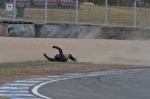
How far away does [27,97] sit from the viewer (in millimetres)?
12625

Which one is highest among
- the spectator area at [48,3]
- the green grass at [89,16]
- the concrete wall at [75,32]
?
the spectator area at [48,3]

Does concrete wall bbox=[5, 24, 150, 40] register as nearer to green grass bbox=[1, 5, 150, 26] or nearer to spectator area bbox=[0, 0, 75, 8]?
green grass bbox=[1, 5, 150, 26]

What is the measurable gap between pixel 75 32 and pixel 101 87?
60.1 feet

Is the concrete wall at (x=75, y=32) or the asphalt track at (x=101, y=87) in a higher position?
the concrete wall at (x=75, y=32)

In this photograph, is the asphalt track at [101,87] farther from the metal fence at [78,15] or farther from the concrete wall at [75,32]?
the metal fence at [78,15]

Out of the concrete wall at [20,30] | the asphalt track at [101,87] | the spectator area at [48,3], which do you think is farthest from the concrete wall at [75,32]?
the asphalt track at [101,87]

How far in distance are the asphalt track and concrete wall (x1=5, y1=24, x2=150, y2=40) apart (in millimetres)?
12775

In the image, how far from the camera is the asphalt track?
13164 millimetres

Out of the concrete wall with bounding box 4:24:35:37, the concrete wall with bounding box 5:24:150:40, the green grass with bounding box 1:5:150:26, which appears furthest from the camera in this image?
the green grass with bounding box 1:5:150:26

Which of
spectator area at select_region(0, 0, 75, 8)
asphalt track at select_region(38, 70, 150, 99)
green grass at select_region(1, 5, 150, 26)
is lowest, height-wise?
asphalt track at select_region(38, 70, 150, 99)

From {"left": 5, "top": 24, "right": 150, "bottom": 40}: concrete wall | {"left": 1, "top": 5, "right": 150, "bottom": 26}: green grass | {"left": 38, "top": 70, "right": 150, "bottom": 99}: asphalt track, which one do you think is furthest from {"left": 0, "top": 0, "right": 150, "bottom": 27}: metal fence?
{"left": 38, "top": 70, "right": 150, "bottom": 99}: asphalt track

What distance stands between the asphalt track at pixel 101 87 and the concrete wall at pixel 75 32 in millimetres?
12775

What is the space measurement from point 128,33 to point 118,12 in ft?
39.1

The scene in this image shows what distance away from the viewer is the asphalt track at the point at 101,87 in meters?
13.2
